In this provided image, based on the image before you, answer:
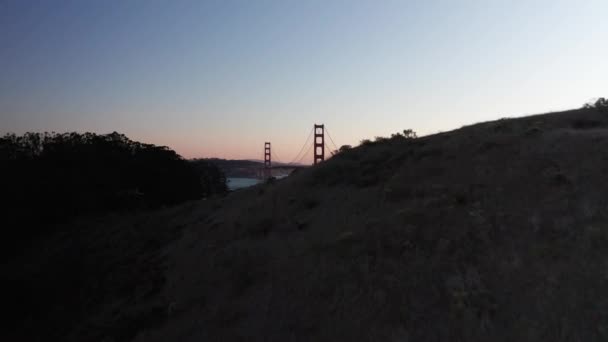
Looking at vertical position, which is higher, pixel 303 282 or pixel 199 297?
pixel 303 282

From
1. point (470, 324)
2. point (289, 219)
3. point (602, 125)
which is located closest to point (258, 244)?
point (289, 219)

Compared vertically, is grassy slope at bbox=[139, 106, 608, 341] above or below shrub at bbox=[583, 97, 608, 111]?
below

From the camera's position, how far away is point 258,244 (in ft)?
45.5

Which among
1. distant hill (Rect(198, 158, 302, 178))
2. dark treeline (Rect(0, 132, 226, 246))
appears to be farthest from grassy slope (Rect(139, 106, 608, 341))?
distant hill (Rect(198, 158, 302, 178))

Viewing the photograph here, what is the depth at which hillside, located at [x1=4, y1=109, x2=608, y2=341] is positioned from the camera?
7.46 meters

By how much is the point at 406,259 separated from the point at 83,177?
31.3m

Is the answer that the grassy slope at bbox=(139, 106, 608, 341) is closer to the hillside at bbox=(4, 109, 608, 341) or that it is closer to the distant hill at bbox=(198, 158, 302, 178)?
the hillside at bbox=(4, 109, 608, 341)

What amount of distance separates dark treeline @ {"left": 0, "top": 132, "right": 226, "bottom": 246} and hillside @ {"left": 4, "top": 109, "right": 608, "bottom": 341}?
13644 mm

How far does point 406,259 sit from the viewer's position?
9703 mm

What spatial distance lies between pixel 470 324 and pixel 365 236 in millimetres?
4507

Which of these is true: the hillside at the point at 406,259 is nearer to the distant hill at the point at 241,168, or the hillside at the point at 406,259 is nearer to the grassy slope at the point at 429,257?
the grassy slope at the point at 429,257

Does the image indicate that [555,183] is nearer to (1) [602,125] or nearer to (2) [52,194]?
(1) [602,125]

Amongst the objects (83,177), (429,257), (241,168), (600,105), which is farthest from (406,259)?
(241,168)

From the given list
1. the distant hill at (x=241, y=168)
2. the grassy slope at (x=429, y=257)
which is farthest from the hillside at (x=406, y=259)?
the distant hill at (x=241, y=168)
